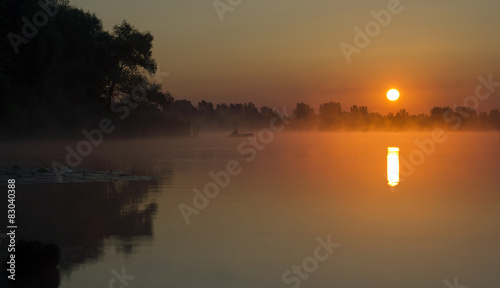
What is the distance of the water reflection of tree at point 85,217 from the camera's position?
14594 millimetres

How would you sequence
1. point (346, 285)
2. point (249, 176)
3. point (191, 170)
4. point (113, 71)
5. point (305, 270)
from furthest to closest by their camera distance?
point (113, 71) < point (191, 170) < point (249, 176) < point (305, 270) < point (346, 285)

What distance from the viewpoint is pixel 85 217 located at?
61.8ft

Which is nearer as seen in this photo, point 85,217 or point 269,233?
point 269,233

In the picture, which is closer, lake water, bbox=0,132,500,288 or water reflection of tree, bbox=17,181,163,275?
lake water, bbox=0,132,500,288

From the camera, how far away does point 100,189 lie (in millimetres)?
26422

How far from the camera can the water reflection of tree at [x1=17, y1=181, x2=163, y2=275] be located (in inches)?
575

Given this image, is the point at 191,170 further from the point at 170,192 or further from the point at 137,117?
the point at 137,117

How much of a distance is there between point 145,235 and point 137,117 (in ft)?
283

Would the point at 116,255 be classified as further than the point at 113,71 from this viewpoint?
No

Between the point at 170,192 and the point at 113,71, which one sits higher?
the point at 113,71

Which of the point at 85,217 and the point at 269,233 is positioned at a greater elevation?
the point at 85,217

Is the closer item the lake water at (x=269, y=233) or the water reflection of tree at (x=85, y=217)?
the lake water at (x=269, y=233)

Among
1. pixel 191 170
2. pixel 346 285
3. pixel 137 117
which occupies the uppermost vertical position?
pixel 137 117

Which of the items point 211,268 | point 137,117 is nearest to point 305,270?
point 211,268
